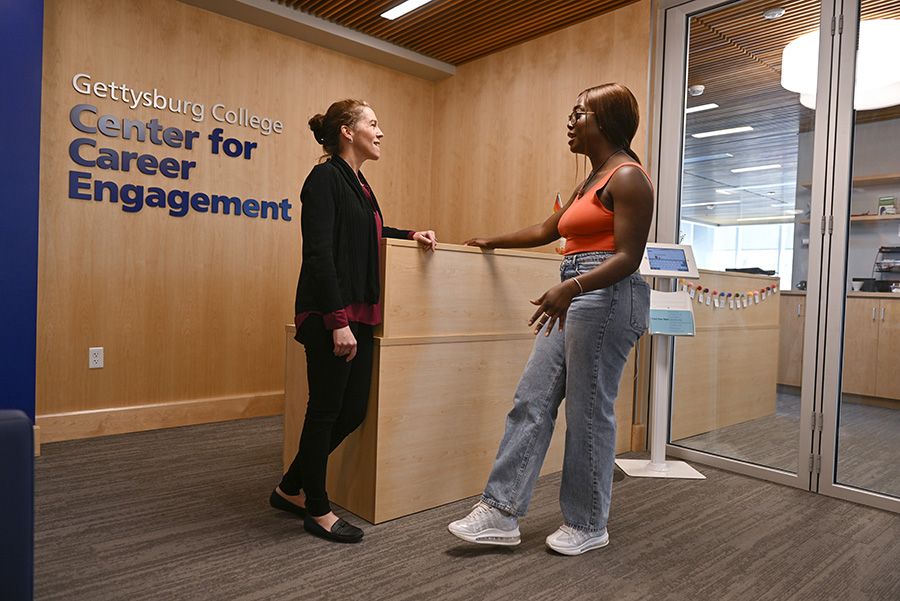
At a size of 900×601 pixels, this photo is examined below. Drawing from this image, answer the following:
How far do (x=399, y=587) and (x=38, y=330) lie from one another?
2.81m

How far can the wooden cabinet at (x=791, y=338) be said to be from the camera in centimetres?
317

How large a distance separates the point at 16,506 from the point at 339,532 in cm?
126

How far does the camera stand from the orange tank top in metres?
2.12

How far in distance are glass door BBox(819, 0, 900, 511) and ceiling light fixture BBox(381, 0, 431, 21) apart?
8.02ft

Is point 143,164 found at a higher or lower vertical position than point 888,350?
higher

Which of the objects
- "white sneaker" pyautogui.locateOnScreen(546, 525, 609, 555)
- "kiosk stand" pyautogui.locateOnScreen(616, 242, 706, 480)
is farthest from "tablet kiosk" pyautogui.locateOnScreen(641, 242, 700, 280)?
"white sneaker" pyautogui.locateOnScreen(546, 525, 609, 555)

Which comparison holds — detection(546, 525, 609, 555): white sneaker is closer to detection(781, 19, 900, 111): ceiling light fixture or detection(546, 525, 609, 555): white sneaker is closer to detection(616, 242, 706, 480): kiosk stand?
detection(616, 242, 706, 480): kiosk stand

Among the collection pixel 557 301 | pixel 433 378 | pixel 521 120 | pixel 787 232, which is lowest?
pixel 433 378

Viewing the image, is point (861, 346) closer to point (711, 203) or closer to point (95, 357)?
point (711, 203)

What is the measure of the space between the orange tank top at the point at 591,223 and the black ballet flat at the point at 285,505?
1457 mm

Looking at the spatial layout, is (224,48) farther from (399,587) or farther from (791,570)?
(791,570)

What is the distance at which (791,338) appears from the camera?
321cm

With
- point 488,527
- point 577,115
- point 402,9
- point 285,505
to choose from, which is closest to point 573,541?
point 488,527

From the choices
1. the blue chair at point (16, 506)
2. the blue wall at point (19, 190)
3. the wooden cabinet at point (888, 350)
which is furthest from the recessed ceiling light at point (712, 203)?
the blue wall at point (19, 190)
